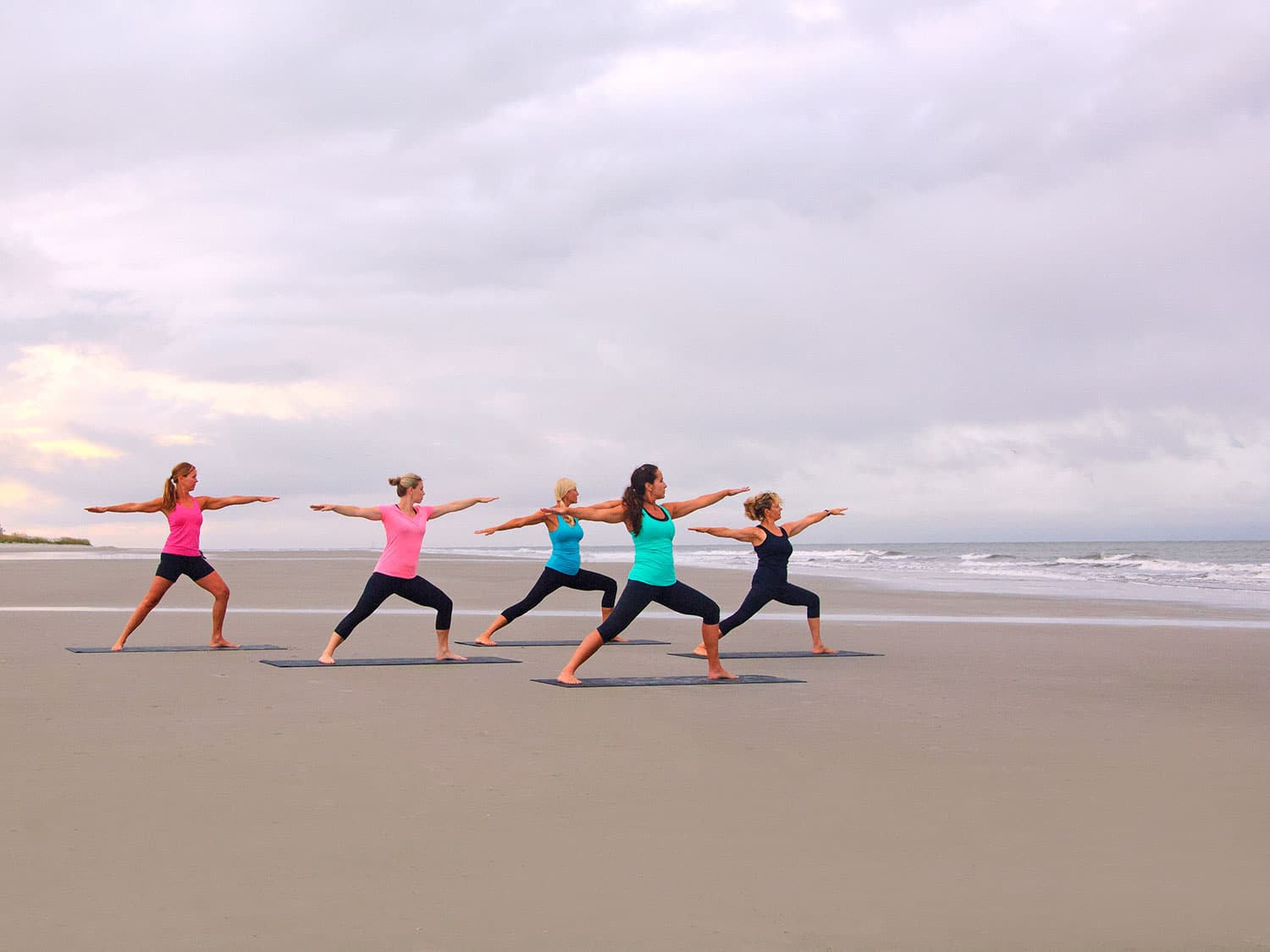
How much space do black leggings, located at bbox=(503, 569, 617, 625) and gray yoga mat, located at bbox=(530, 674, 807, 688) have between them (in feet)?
10.2

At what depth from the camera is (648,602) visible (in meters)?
10.2

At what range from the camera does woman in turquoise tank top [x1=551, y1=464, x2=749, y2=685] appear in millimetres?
10172

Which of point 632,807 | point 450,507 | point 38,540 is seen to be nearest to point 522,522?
point 450,507

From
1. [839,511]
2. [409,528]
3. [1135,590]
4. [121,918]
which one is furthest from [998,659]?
[1135,590]

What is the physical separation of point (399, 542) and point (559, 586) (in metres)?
2.48

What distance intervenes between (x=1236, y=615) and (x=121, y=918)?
18.3 metres

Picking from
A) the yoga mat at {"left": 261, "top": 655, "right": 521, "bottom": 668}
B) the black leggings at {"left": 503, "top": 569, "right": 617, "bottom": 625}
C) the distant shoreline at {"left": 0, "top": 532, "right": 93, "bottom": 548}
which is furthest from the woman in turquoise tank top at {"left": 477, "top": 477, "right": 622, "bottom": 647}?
the distant shoreline at {"left": 0, "top": 532, "right": 93, "bottom": 548}

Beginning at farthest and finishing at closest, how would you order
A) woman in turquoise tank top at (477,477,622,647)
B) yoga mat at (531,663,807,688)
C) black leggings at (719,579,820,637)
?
1. woman in turquoise tank top at (477,477,622,647)
2. black leggings at (719,579,820,637)
3. yoga mat at (531,663,807,688)

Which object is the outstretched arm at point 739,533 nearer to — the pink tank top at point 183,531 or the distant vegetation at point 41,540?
the pink tank top at point 183,531

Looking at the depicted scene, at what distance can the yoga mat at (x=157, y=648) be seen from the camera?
1231 cm

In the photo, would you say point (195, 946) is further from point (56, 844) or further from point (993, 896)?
point (993, 896)

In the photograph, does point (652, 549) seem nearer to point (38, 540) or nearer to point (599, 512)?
point (599, 512)

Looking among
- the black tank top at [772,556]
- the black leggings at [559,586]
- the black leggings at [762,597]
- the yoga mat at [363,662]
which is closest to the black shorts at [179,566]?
the yoga mat at [363,662]

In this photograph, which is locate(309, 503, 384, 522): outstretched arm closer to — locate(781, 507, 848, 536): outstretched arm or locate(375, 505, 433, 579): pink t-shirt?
locate(375, 505, 433, 579): pink t-shirt
